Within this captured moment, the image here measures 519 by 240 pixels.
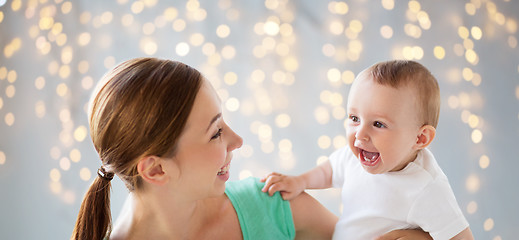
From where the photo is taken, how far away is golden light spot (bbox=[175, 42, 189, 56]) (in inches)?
79.0

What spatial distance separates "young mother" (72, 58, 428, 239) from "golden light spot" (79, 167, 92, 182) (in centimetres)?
79

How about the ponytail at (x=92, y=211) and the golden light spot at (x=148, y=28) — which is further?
the golden light spot at (x=148, y=28)

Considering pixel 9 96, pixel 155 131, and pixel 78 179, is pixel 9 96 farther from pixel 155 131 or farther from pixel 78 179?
pixel 155 131

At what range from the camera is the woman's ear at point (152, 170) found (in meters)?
1.19

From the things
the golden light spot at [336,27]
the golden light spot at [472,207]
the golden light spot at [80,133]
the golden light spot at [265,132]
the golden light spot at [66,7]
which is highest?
the golden light spot at [336,27]

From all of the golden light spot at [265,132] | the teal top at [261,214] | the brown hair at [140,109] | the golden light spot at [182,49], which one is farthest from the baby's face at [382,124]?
the golden light spot at [182,49]

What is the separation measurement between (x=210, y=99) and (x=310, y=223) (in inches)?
19.9

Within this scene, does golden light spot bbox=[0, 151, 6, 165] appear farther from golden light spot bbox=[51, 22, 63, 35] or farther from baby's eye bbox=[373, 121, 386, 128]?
baby's eye bbox=[373, 121, 386, 128]

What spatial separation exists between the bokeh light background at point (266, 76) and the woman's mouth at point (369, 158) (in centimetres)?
66

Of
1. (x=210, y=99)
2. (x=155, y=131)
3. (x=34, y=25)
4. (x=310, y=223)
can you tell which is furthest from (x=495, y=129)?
(x=34, y=25)

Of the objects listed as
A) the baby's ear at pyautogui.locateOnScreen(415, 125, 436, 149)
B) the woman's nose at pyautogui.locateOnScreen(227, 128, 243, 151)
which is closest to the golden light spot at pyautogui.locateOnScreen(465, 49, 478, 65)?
the baby's ear at pyautogui.locateOnScreen(415, 125, 436, 149)

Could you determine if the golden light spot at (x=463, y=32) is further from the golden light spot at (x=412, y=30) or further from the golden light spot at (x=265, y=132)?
the golden light spot at (x=265, y=132)

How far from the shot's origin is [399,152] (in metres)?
1.26

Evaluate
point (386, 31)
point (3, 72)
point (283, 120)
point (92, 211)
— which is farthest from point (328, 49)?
point (3, 72)
